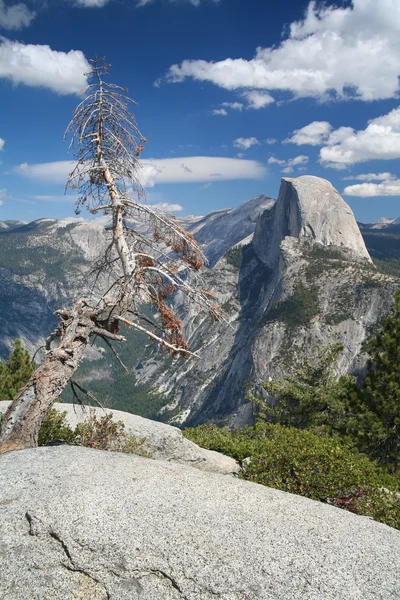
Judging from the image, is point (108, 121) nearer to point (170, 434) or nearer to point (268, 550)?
point (170, 434)

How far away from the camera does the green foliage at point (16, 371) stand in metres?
23.8

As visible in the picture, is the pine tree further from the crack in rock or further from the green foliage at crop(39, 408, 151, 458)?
the crack in rock

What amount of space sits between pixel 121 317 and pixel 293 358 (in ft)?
472

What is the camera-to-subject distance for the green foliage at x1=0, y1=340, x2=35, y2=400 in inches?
938

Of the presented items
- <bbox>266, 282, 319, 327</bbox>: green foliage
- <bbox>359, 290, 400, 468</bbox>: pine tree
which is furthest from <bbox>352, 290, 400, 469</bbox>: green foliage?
<bbox>266, 282, 319, 327</bbox>: green foliage

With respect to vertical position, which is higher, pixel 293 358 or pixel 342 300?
pixel 342 300

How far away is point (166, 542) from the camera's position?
562cm

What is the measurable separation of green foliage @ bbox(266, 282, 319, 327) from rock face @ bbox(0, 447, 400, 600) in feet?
512

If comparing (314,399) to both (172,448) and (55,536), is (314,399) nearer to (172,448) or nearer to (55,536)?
(172,448)

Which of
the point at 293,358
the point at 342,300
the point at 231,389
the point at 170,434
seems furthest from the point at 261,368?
the point at 170,434

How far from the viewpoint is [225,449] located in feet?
47.2

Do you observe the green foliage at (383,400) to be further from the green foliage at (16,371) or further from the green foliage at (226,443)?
the green foliage at (16,371)

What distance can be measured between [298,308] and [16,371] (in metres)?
149

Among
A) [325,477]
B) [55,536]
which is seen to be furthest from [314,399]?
[55,536]
